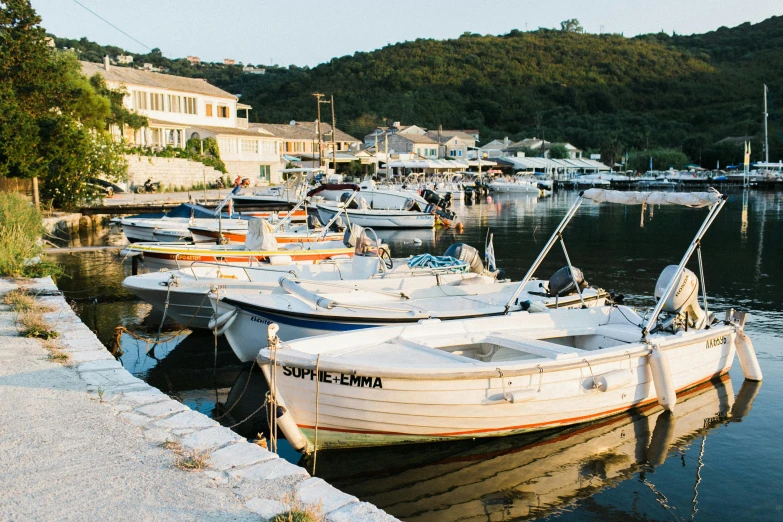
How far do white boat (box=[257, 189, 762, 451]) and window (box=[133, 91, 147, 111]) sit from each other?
53207 mm

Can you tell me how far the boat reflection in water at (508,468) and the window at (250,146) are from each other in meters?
57.3

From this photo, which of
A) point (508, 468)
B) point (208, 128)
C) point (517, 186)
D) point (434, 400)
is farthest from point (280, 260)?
point (517, 186)

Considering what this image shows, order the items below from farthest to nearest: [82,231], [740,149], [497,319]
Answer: [740,149] < [82,231] < [497,319]

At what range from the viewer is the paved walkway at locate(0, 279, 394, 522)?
5.05 m

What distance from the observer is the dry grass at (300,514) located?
476 centimetres

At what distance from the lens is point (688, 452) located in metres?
9.25

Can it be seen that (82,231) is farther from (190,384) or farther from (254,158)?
(254,158)

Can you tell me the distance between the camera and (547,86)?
15000cm

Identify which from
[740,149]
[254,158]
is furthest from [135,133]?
[740,149]

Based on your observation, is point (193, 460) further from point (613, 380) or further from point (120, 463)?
point (613, 380)

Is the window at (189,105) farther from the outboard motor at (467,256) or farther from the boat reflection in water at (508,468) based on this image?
the boat reflection in water at (508,468)

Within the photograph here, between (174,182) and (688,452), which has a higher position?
(174,182)

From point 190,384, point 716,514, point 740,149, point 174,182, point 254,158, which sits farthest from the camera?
point 740,149

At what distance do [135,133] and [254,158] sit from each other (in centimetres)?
1177
